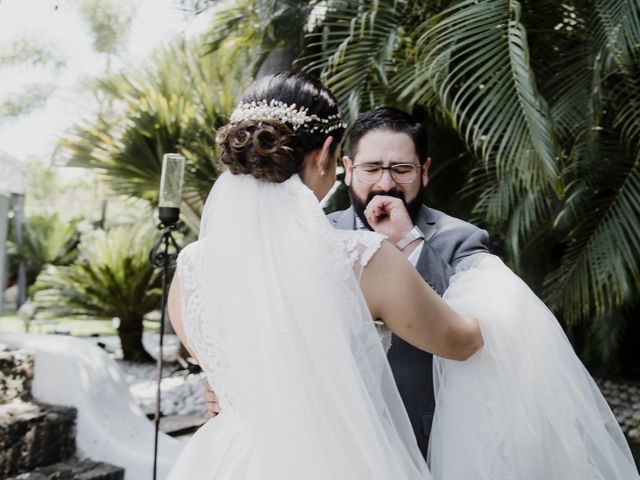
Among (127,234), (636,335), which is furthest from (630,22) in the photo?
(127,234)

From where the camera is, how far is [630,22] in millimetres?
4219

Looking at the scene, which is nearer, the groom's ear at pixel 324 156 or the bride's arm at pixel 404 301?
the bride's arm at pixel 404 301

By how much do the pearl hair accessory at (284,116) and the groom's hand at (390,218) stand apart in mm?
335

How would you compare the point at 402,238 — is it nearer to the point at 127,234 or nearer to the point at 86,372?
the point at 86,372

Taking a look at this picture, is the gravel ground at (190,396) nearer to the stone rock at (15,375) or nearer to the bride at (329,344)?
the stone rock at (15,375)

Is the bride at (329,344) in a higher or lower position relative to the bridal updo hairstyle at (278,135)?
lower

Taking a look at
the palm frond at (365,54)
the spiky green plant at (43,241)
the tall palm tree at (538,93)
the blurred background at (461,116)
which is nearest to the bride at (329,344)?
the blurred background at (461,116)

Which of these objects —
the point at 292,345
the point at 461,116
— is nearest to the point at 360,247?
the point at 292,345

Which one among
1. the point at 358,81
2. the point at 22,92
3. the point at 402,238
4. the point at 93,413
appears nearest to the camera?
the point at 402,238

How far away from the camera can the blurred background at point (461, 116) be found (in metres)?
4.30

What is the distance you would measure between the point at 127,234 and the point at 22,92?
1817 centimetres

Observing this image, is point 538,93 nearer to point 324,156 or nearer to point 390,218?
point 390,218

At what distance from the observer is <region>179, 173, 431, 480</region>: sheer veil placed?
1520mm

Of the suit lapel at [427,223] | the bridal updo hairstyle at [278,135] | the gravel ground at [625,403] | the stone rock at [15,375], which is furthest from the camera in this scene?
the gravel ground at [625,403]
